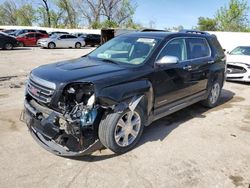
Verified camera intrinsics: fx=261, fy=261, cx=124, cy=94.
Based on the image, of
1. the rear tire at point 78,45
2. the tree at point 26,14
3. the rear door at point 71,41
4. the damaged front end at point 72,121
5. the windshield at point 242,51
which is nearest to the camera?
the damaged front end at point 72,121

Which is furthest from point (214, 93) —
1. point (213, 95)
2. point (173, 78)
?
point (173, 78)

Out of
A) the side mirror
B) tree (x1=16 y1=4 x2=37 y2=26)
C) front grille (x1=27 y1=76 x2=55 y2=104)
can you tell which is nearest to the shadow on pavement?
front grille (x1=27 y1=76 x2=55 y2=104)

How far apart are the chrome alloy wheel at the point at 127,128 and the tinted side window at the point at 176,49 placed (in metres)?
1.17

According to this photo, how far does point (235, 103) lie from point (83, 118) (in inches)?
196

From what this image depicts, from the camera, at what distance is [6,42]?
2041cm

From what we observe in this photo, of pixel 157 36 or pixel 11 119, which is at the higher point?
pixel 157 36

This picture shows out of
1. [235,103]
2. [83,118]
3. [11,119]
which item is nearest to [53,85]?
[83,118]

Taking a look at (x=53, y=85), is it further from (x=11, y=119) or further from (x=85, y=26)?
(x=85, y=26)

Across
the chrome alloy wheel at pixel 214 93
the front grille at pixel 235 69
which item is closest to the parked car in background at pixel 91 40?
the front grille at pixel 235 69

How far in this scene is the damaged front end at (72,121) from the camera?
3.36 meters

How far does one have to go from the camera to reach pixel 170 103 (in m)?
4.72

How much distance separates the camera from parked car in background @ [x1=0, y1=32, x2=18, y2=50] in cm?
2020

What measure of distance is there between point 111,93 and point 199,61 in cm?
264

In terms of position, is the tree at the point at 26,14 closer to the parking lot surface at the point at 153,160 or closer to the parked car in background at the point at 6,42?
the parked car in background at the point at 6,42
